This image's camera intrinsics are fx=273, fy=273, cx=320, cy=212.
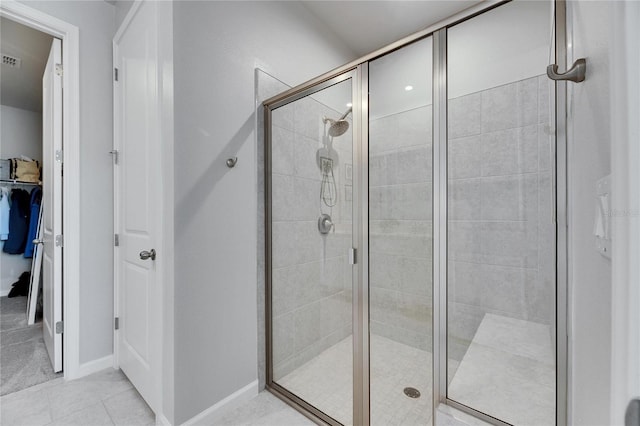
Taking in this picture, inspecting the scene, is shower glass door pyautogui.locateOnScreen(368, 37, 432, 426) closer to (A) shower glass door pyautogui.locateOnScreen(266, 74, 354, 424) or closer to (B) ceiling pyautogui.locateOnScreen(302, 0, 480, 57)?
(A) shower glass door pyautogui.locateOnScreen(266, 74, 354, 424)

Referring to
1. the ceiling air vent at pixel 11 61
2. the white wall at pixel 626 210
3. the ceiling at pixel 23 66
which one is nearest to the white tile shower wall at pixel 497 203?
the white wall at pixel 626 210

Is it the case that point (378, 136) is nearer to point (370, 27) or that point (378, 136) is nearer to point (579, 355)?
point (579, 355)

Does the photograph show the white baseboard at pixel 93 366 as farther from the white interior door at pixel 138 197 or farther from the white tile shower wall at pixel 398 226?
the white tile shower wall at pixel 398 226

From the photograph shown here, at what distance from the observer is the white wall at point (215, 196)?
4.60 ft

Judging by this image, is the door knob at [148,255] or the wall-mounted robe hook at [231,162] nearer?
the door knob at [148,255]

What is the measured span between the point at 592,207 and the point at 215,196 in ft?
4.98

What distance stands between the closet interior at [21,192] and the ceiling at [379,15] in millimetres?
2508

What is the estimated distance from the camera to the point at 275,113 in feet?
5.86

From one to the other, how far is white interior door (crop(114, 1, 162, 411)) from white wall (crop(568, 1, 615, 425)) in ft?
5.36

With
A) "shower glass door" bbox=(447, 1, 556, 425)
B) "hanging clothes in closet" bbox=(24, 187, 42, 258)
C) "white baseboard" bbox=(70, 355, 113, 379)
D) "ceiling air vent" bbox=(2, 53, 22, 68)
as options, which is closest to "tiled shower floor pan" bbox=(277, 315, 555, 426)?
"shower glass door" bbox=(447, 1, 556, 425)

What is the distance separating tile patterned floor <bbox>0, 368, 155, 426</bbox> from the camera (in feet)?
4.88

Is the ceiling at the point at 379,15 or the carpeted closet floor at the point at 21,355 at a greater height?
the ceiling at the point at 379,15

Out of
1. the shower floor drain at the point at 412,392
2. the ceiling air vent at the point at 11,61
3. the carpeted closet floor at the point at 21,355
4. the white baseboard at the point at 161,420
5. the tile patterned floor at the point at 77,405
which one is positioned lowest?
the tile patterned floor at the point at 77,405

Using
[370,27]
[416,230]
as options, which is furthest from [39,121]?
[416,230]
